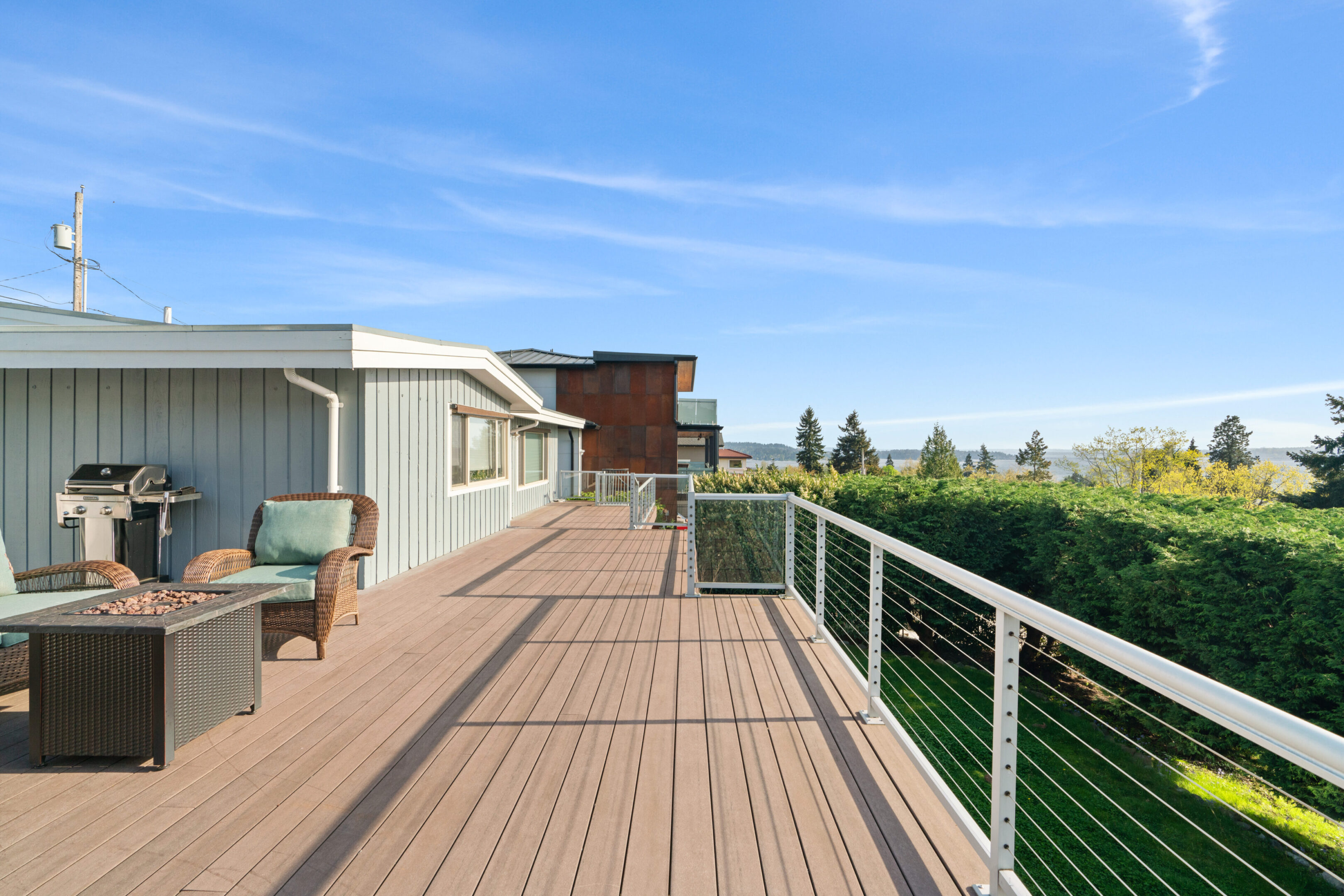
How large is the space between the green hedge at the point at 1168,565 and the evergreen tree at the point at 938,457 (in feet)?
38.7

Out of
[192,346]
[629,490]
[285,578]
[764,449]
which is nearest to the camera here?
[285,578]

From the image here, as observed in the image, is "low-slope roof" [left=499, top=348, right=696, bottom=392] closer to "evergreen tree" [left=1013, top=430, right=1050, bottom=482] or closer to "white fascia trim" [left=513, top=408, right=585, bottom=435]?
"white fascia trim" [left=513, top=408, right=585, bottom=435]

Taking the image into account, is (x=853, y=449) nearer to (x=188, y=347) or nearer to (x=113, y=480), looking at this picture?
(x=188, y=347)

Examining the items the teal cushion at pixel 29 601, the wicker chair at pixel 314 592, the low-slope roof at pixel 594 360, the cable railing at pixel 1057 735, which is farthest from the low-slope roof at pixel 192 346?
the low-slope roof at pixel 594 360

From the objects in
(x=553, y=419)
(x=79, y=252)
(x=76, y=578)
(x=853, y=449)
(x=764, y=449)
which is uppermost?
(x=79, y=252)

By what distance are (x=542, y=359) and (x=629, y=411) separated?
146 inches

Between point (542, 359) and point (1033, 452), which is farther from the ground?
point (542, 359)

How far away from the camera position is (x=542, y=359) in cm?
2228

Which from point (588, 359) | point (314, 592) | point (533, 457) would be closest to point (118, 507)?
point (314, 592)

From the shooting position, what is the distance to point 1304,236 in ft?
66.7

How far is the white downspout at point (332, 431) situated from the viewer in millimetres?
5316

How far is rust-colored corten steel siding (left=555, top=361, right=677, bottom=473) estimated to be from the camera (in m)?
21.2

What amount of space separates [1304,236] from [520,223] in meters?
24.1

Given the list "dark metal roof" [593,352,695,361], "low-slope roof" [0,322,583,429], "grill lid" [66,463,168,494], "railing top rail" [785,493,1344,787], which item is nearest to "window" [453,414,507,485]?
"low-slope roof" [0,322,583,429]
